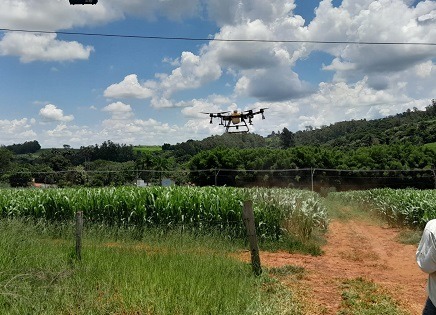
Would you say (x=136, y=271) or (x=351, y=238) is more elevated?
(x=136, y=271)

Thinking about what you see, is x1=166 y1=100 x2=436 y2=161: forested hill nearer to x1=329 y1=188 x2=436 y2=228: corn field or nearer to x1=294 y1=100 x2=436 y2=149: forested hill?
x1=294 y1=100 x2=436 y2=149: forested hill

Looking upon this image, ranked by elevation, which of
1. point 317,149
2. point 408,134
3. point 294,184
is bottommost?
point 294,184

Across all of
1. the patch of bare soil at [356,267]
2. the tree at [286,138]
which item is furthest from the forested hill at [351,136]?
the patch of bare soil at [356,267]

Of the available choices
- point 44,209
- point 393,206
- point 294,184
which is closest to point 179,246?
point 44,209

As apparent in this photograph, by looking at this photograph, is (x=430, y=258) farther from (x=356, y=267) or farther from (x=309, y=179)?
(x=309, y=179)

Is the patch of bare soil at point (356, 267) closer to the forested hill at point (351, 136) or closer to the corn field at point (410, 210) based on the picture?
the corn field at point (410, 210)

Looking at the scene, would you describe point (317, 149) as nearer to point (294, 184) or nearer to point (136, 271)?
point (294, 184)

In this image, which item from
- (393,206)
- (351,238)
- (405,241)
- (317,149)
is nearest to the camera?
(405,241)
